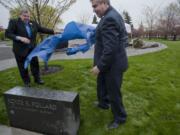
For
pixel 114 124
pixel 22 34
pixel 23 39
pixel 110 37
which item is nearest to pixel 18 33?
pixel 22 34

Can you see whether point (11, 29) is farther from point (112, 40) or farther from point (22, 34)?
point (112, 40)

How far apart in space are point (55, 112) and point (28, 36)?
1956 mm

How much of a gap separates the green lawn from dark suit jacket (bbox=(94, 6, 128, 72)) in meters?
1.04

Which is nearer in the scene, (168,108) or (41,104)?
(41,104)

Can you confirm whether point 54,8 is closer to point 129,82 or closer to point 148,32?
point 129,82

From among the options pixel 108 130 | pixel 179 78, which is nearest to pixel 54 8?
pixel 179 78

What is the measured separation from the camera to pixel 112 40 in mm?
2604

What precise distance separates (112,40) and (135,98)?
203cm

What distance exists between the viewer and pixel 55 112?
3.03 metres

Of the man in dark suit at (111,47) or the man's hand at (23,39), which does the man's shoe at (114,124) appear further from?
the man's hand at (23,39)

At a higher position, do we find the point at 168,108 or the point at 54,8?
the point at 54,8

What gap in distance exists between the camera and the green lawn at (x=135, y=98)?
328 cm

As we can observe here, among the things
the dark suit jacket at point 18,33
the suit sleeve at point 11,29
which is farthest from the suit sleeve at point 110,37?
the suit sleeve at point 11,29

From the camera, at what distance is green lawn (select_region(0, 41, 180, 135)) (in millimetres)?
3280
